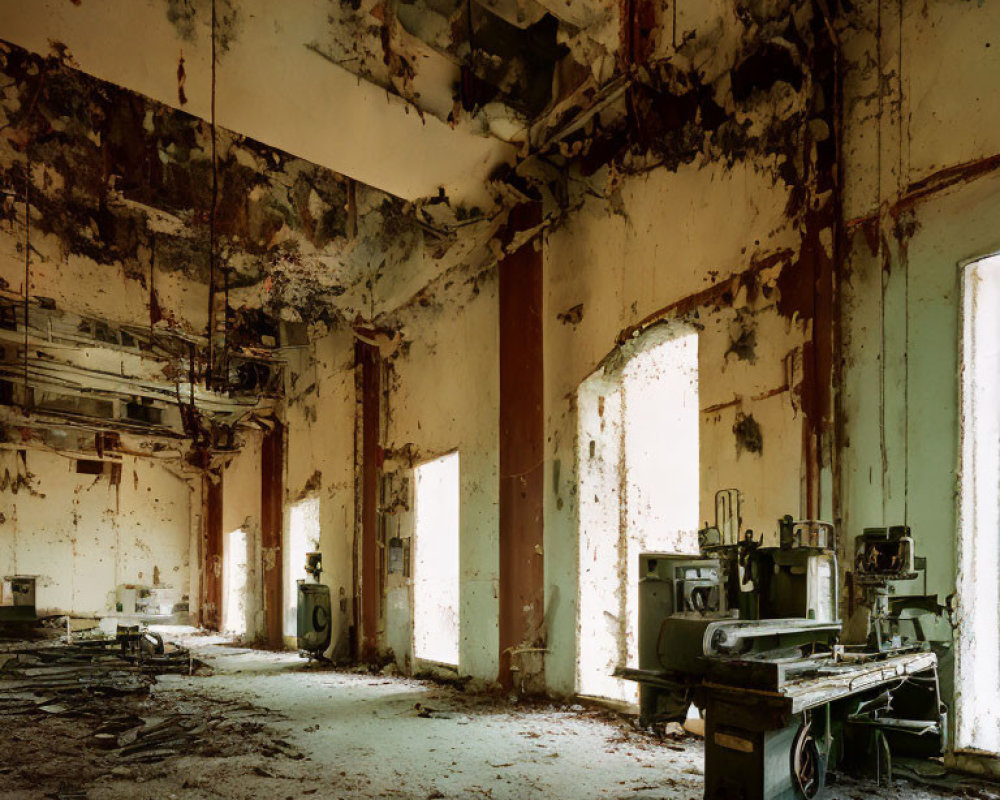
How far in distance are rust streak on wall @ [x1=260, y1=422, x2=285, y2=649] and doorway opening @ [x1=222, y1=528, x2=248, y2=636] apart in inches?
70.3

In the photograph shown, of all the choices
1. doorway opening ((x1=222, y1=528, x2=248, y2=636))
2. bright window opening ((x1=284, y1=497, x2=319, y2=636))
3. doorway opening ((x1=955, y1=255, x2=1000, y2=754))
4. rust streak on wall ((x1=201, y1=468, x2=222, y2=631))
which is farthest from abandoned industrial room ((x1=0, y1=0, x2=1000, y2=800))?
rust streak on wall ((x1=201, y1=468, x2=222, y2=631))

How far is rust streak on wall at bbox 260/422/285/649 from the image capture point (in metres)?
10.0

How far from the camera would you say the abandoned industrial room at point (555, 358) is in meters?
3.03

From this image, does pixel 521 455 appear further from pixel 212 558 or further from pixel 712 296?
pixel 212 558

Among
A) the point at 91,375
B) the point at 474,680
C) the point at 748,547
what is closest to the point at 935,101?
the point at 748,547

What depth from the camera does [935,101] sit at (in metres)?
3.15

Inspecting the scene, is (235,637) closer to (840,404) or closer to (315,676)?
(315,676)

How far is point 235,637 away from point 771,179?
10.9 metres

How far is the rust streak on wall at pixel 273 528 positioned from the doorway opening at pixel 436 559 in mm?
3796

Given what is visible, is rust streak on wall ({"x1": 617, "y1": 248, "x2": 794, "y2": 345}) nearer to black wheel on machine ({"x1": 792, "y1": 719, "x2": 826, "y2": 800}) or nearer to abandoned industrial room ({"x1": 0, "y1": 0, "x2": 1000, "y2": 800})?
abandoned industrial room ({"x1": 0, "y1": 0, "x2": 1000, "y2": 800})

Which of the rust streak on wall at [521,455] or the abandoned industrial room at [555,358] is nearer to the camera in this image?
the abandoned industrial room at [555,358]

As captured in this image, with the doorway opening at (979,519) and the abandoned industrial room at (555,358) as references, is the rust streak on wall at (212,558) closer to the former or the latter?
the abandoned industrial room at (555,358)

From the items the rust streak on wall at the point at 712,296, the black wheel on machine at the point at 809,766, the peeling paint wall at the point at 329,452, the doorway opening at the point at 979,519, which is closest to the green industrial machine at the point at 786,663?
the black wheel on machine at the point at 809,766

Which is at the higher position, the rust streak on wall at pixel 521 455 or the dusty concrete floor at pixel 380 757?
the rust streak on wall at pixel 521 455
